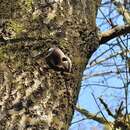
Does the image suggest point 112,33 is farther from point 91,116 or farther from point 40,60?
point 91,116

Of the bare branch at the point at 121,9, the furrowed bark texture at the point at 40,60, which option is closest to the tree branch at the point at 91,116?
the bare branch at the point at 121,9

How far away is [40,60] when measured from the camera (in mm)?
821

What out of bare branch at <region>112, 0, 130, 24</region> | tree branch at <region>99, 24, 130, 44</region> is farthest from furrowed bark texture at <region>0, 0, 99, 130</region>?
bare branch at <region>112, 0, 130, 24</region>

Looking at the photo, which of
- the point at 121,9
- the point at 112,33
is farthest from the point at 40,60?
the point at 121,9

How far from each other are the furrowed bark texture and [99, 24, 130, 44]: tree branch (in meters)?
0.10

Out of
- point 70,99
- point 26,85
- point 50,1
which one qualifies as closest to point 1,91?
point 26,85

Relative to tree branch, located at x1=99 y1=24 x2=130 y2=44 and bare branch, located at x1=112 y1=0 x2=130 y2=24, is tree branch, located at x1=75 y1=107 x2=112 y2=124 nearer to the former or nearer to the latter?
bare branch, located at x1=112 y1=0 x2=130 y2=24

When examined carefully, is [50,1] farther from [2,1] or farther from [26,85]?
[26,85]

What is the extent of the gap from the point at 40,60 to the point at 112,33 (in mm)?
366

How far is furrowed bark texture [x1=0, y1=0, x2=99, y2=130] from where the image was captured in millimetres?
759

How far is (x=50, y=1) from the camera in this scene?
92 cm

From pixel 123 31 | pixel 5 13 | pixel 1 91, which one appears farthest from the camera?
pixel 123 31

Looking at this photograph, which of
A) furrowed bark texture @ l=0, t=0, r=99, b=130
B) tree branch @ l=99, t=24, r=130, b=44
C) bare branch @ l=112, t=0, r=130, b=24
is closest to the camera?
furrowed bark texture @ l=0, t=0, r=99, b=130

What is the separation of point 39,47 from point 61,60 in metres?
0.06
